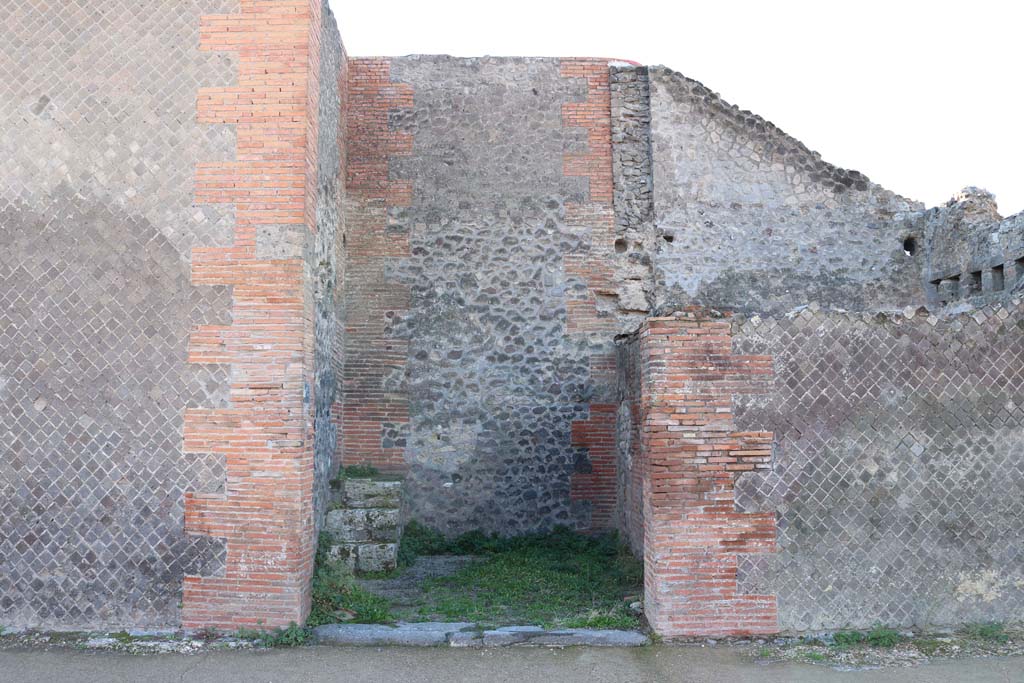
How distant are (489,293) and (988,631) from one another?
588cm

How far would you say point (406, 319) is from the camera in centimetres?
933

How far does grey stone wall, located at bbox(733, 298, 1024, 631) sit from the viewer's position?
5.85 meters

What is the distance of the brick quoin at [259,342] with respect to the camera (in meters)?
5.96

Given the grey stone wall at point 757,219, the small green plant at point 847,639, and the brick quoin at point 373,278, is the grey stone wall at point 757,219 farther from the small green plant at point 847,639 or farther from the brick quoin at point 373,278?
the small green plant at point 847,639

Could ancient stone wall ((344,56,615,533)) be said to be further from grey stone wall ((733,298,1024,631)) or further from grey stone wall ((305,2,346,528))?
grey stone wall ((733,298,1024,631))

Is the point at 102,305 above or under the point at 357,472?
above

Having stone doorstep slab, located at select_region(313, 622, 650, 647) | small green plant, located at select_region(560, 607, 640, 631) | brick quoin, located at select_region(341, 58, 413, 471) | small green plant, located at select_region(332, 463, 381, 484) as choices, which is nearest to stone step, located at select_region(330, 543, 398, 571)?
small green plant, located at select_region(332, 463, 381, 484)

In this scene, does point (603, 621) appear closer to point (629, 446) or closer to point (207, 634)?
point (629, 446)

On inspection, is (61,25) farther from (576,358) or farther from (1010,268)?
(1010,268)

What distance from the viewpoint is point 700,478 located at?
5.89 meters

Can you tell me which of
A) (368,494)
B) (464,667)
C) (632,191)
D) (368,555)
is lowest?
(464,667)

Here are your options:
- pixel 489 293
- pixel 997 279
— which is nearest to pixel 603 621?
pixel 489 293

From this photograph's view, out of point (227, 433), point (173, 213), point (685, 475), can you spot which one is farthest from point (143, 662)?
point (685, 475)

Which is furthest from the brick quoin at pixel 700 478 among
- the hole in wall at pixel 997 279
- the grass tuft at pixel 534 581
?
the hole in wall at pixel 997 279
